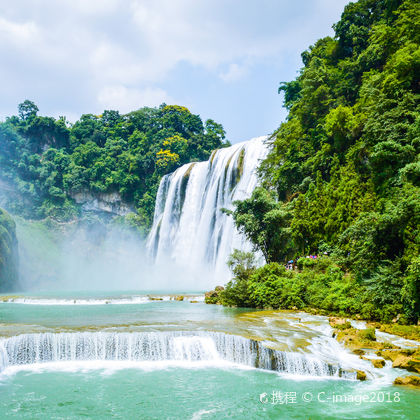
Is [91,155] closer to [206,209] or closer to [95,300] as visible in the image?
[206,209]

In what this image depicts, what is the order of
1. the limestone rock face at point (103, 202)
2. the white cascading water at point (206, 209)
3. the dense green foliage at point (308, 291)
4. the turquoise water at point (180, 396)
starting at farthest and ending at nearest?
the limestone rock face at point (103, 202) < the white cascading water at point (206, 209) < the dense green foliage at point (308, 291) < the turquoise water at point (180, 396)

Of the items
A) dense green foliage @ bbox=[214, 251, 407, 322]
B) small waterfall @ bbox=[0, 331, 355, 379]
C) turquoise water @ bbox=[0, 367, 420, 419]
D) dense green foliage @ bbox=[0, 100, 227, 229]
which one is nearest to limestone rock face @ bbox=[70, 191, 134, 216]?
dense green foliage @ bbox=[0, 100, 227, 229]

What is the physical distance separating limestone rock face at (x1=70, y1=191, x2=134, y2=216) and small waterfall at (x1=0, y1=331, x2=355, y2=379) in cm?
3682

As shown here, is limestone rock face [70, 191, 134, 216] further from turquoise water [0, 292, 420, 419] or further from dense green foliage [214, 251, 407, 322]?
turquoise water [0, 292, 420, 419]

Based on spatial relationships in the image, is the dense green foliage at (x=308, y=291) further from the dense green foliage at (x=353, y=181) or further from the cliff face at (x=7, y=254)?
the cliff face at (x=7, y=254)

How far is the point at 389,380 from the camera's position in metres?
7.77

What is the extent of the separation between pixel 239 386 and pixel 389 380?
10.4ft

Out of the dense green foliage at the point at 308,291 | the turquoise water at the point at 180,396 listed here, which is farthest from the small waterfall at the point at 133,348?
the dense green foliage at the point at 308,291

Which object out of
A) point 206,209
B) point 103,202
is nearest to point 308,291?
point 206,209

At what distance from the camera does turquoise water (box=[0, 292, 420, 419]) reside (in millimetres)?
6676

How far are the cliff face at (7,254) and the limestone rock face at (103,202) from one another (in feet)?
45.9

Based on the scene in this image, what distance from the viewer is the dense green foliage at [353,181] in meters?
12.1

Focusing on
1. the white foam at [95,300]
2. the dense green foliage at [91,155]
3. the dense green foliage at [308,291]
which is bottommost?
the white foam at [95,300]

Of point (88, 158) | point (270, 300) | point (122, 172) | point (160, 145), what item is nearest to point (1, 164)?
point (88, 158)
